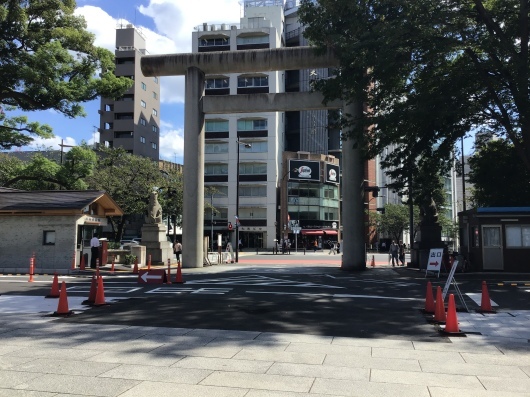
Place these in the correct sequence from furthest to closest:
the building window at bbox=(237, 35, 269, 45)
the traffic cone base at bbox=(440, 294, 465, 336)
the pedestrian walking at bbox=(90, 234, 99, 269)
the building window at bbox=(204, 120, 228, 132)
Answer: the building window at bbox=(204, 120, 228, 132) → the building window at bbox=(237, 35, 269, 45) → the pedestrian walking at bbox=(90, 234, 99, 269) → the traffic cone base at bbox=(440, 294, 465, 336)

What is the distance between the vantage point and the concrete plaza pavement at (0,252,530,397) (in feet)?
17.5

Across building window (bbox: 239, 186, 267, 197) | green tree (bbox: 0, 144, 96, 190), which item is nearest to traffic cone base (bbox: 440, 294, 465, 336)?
green tree (bbox: 0, 144, 96, 190)

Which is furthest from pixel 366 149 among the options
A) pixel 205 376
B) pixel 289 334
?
pixel 205 376

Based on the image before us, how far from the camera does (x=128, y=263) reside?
2644cm

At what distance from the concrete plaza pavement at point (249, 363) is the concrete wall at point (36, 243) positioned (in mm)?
14977

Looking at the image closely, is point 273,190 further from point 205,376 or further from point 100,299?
point 205,376

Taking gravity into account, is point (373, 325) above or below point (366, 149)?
below

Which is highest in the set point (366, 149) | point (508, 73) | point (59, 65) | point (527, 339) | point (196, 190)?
point (59, 65)

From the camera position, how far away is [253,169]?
241 ft

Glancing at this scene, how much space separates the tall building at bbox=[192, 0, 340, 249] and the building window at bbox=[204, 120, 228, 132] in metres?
0.16

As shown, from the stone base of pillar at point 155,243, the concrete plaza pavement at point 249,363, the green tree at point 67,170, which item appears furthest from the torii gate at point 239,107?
the concrete plaza pavement at point 249,363

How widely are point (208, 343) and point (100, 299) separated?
5.35 meters

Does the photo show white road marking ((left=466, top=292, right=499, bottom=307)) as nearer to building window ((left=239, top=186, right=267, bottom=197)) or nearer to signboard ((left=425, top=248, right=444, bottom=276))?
signboard ((left=425, top=248, right=444, bottom=276))

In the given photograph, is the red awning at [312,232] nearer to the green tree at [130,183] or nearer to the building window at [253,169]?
the building window at [253,169]
